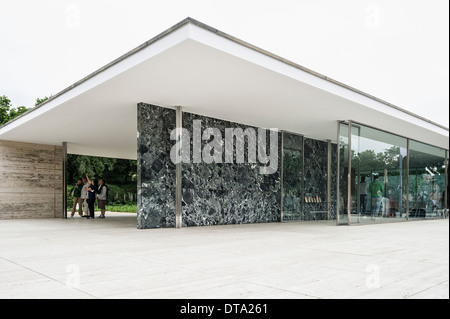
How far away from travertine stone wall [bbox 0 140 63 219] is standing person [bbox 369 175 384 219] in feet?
36.7

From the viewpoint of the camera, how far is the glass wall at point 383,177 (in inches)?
432

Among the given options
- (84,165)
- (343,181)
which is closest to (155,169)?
(343,181)

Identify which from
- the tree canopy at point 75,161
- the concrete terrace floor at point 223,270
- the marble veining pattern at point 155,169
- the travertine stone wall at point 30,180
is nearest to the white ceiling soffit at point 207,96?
the marble veining pattern at point 155,169

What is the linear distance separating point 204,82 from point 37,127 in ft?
23.0

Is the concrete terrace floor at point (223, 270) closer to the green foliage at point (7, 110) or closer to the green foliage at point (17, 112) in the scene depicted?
the green foliage at point (7, 110)

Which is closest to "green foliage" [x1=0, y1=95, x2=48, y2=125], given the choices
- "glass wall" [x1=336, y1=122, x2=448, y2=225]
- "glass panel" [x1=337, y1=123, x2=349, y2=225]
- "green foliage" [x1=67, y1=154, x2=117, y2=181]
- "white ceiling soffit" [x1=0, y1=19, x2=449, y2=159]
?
"green foliage" [x1=67, y1=154, x2=117, y2=181]

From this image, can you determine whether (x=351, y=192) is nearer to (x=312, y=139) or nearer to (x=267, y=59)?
(x=312, y=139)

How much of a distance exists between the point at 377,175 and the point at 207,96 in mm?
5833

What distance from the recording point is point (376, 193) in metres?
11.7

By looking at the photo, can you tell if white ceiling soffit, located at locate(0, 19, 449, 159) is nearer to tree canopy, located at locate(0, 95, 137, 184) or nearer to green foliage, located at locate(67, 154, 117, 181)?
green foliage, located at locate(67, 154, 117, 181)

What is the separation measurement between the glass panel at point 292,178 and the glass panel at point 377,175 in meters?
2.45

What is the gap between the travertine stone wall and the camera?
46.8 feet

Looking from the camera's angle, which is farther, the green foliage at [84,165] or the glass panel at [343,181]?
the green foliage at [84,165]

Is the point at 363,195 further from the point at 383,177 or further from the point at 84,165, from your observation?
the point at 84,165
